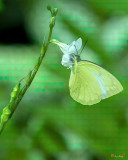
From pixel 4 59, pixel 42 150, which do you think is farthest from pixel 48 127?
pixel 4 59

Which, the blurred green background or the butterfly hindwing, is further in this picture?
the blurred green background

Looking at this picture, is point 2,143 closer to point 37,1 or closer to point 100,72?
point 100,72

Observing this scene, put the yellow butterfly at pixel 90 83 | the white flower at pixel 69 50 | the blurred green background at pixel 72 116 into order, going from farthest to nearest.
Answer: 1. the blurred green background at pixel 72 116
2. the yellow butterfly at pixel 90 83
3. the white flower at pixel 69 50

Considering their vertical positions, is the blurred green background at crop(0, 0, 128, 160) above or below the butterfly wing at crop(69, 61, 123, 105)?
below

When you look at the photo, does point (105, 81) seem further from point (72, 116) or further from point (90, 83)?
point (72, 116)

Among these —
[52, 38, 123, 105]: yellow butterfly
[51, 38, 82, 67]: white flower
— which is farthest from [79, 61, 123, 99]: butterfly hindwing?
[51, 38, 82, 67]: white flower

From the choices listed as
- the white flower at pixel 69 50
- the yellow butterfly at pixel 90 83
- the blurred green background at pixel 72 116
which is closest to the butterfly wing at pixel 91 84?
the yellow butterfly at pixel 90 83

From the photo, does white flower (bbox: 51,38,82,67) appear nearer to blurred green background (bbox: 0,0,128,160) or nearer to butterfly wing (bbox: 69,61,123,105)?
butterfly wing (bbox: 69,61,123,105)

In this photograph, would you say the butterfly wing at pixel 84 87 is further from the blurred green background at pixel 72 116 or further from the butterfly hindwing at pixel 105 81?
the blurred green background at pixel 72 116
